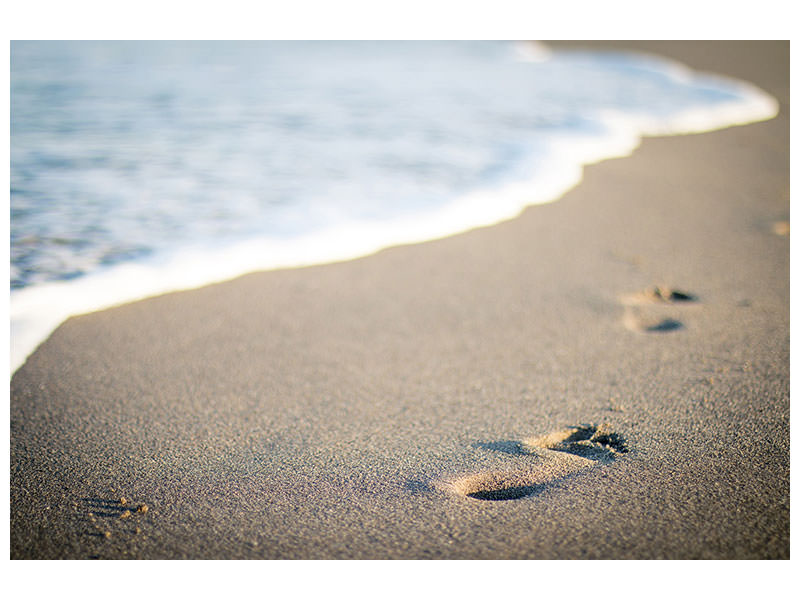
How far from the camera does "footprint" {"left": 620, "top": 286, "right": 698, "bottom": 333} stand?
249 cm

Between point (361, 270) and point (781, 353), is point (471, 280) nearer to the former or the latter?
point (361, 270)

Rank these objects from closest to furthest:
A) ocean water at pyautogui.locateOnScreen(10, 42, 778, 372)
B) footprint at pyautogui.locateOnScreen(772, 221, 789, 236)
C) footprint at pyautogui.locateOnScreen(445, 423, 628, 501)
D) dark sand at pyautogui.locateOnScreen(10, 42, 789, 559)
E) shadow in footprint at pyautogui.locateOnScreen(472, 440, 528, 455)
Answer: dark sand at pyautogui.locateOnScreen(10, 42, 789, 559) → footprint at pyautogui.locateOnScreen(445, 423, 628, 501) → shadow in footprint at pyautogui.locateOnScreen(472, 440, 528, 455) → ocean water at pyautogui.locateOnScreen(10, 42, 778, 372) → footprint at pyautogui.locateOnScreen(772, 221, 789, 236)

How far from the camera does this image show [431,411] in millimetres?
2008

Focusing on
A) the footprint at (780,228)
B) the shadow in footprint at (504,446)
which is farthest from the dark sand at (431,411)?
the footprint at (780,228)

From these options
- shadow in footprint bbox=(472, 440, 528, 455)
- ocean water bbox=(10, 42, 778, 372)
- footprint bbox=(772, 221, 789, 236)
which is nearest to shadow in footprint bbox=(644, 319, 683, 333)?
shadow in footprint bbox=(472, 440, 528, 455)

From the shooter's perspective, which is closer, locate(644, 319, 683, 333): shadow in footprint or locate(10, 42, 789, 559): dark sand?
locate(10, 42, 789, 559): dark sand

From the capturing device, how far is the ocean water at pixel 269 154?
120 inches

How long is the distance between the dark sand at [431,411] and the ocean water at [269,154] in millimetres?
340

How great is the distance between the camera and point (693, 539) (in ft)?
4.99

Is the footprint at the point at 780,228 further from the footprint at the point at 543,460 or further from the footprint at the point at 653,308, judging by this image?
the footprint at the point at 543,460

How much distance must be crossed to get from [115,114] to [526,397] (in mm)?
5350

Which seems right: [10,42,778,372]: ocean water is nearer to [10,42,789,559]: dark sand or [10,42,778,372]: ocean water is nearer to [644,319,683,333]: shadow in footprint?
[10,42,789,559]: dark sand

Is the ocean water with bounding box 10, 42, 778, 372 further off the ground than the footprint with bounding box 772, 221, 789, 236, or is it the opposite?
the ocean water with bounding box 10, 42, 778, 372
